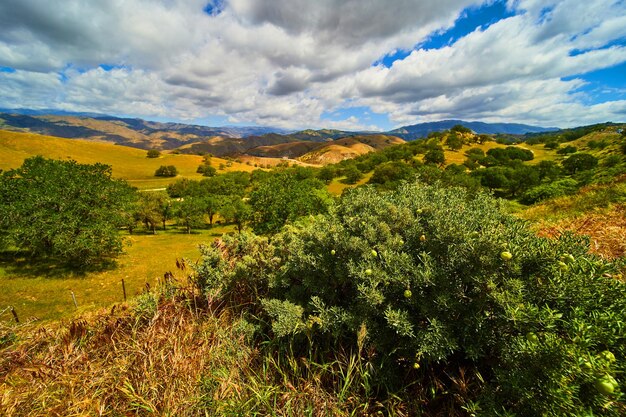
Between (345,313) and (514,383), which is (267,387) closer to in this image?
(345,313)

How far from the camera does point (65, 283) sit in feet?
83.8

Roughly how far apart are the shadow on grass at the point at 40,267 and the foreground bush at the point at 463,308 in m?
33.9

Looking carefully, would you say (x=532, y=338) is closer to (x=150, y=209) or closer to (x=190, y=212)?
(x=190, y=212)

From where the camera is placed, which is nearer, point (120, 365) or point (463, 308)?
point (463, 308)

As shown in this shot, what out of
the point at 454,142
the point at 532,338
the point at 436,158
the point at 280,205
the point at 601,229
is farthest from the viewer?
the point at 454,142

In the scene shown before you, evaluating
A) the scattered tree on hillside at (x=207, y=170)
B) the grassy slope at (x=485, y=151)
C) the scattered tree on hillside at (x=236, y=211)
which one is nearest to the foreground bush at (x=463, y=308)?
the scattered tree on hillside at (x=236, y=211)

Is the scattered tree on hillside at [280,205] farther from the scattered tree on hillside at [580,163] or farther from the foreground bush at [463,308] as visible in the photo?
the scattered tree on hillside at [580,163]

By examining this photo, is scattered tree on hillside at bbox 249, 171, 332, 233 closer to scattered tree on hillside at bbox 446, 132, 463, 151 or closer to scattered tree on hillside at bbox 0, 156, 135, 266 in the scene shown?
scattered tree on hillside at bbox 0, 156, 135, 266

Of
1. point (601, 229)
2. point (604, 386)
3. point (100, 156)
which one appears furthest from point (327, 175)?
point (100, 156)

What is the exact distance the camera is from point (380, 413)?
122 inches

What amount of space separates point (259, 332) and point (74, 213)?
33.5 metres

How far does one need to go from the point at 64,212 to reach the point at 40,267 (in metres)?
7.26

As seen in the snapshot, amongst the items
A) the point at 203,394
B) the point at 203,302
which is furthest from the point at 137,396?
the point at 203,302

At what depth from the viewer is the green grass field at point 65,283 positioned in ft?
67.8
